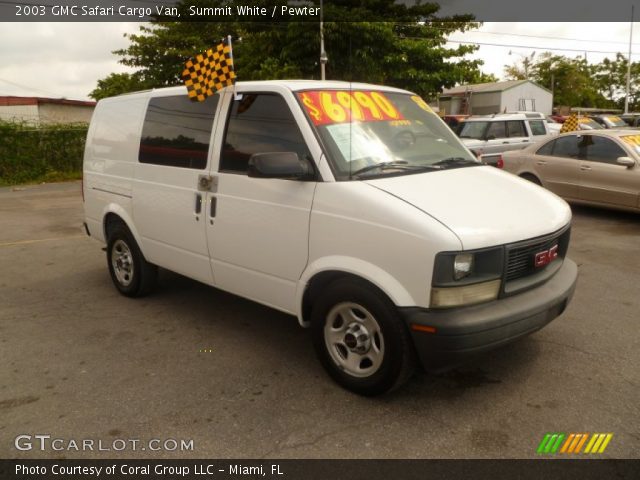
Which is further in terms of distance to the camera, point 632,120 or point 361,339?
point 632,120

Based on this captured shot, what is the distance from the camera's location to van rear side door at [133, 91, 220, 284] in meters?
4.29

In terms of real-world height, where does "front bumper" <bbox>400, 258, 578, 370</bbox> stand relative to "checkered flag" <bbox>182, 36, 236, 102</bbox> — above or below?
below

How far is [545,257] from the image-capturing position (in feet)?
11.3

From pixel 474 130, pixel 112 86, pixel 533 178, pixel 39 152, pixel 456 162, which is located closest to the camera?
pixel 456 162

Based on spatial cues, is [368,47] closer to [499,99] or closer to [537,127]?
[537,127]

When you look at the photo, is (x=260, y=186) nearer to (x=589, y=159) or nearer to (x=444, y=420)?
(x=444, y=420)

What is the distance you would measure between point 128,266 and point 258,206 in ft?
7.53

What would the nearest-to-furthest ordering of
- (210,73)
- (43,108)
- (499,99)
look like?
(210,73), (43,108), (499,99)

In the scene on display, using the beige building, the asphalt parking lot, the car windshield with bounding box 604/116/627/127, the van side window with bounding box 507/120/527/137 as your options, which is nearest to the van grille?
the asphalt parking lot

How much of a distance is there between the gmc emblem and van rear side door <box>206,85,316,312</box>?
143cm

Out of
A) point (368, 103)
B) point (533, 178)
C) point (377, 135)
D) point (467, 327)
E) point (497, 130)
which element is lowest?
point (467, 327)

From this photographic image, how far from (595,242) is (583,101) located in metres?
68.9

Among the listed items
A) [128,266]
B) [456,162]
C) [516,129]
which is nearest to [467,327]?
[456,162]

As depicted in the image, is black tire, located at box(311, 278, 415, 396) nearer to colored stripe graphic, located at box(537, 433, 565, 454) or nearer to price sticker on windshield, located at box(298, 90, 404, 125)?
colored stripe graphic, located at box(537, 433, 565, 454)
